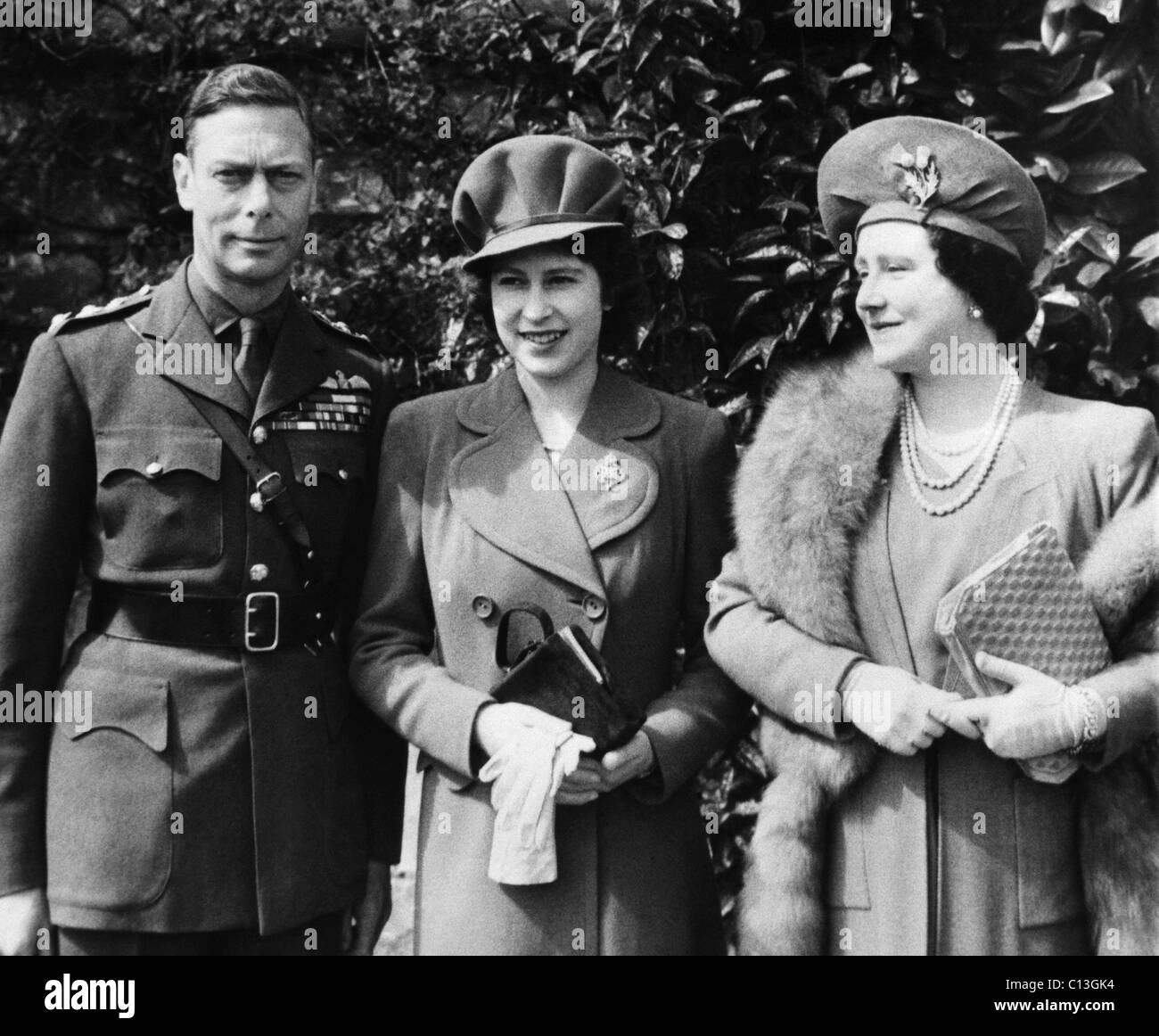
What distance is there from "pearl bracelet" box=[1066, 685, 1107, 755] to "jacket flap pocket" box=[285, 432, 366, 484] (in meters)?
1.46

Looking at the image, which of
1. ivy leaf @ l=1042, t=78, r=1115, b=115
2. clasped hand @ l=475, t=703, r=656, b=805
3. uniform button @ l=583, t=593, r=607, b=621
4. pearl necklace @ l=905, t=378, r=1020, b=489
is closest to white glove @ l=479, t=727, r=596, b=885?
clasped hand @ l=475, t=703, r=656, b=805

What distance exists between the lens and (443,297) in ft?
14.2

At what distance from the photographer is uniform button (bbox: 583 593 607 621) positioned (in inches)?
119

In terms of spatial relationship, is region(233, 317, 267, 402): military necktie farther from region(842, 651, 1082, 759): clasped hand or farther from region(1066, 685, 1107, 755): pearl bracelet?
region(1066, 685, 1107, 755): pearl bracelet

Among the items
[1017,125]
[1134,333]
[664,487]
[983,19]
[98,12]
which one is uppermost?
[98,12]

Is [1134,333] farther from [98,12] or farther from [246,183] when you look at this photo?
[98,12]

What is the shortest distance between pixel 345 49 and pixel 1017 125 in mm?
1923

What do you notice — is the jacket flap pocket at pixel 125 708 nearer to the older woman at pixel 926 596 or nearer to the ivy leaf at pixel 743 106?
the older woman at pixel 926 596

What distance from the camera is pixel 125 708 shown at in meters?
2.94

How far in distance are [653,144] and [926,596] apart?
1.65 m

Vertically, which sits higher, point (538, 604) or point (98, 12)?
point (98, 12)

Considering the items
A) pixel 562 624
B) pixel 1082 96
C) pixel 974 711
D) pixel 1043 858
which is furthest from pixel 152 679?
pixel 1082 96

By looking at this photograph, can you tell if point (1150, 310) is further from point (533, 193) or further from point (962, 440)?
point (533, 193)
